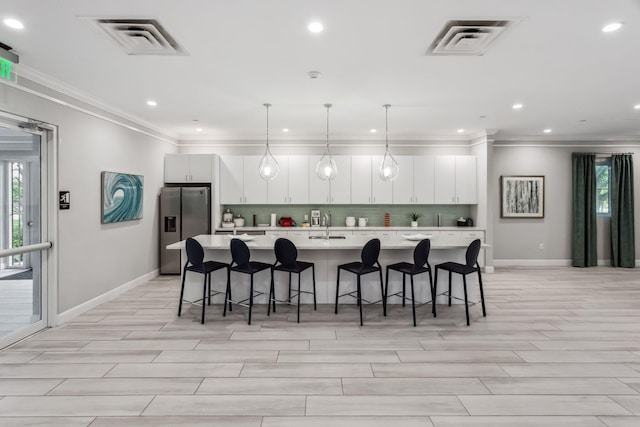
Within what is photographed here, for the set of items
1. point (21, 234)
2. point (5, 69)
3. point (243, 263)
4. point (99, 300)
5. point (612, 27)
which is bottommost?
Result: point (99, 300)

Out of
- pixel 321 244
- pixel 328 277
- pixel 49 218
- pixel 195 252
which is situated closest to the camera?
pixel 49 218

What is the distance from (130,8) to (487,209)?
638 cm

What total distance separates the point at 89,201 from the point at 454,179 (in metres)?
6.13

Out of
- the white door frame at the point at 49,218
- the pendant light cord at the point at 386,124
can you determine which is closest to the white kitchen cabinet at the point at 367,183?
the pendant light cord at the point at 386,124

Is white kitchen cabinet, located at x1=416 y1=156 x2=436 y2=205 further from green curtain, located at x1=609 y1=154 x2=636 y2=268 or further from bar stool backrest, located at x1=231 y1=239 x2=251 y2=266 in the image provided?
bar stool backrest, located at x1=231 y1=239 x2=251 y2=266

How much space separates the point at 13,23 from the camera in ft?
8.86

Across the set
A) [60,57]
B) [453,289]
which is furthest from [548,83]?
[60,57]

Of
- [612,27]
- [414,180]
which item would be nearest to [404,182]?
[414,180]

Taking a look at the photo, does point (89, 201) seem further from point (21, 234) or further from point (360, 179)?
point (360, 179)

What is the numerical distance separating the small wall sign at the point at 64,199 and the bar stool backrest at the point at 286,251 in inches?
94.5

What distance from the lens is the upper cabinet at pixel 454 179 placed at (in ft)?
23.6

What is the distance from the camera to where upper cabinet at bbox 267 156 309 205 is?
7129 mm

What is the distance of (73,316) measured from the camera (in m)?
4.26

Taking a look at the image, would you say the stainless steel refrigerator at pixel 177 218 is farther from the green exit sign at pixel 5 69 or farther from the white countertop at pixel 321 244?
the green exit sign at pixel 5 69
